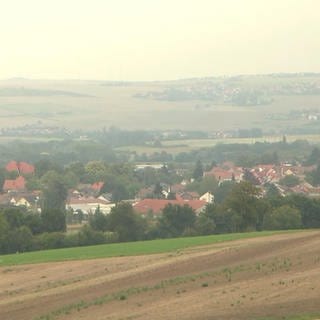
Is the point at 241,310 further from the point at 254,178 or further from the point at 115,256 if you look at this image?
the point at 254,178

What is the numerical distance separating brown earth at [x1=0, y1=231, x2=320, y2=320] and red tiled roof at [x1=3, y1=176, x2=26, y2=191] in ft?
223

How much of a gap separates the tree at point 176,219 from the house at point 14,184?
1751 inches

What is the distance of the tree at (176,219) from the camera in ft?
200

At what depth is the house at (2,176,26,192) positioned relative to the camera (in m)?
105

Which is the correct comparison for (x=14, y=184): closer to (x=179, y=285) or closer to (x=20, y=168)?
(x=20, y=168)

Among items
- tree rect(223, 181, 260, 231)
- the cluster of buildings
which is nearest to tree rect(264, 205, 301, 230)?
tree rect(223, 181, 260, 231)

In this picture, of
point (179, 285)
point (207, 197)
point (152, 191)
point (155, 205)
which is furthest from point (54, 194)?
point (179, 285)

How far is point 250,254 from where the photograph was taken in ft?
111

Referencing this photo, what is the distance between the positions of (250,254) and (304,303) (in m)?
11.7

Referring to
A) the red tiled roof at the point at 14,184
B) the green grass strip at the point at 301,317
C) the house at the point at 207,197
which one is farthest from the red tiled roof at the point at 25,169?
the green grass strip at the point at 301,317

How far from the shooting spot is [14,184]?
4213 inches

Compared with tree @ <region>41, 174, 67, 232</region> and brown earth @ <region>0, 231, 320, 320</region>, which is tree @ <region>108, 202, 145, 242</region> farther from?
tree @ <region>41, 174, 67, 232</region>

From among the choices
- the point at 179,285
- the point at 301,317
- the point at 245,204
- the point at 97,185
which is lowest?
the point at 97,185

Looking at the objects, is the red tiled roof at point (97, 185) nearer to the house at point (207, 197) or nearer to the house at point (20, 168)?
the house at point (20, 168)
